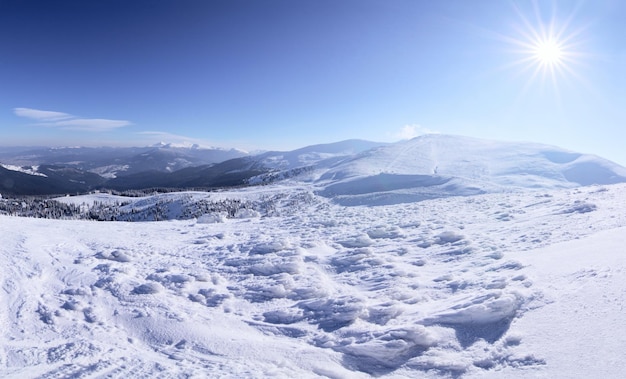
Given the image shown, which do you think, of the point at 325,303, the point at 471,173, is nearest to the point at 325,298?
the point at 325,303

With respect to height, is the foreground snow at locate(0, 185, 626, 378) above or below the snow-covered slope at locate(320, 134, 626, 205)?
below

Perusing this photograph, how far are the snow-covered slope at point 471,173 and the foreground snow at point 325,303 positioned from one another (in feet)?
135

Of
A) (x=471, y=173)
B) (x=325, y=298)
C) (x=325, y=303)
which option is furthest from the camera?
(x=471, y=173)

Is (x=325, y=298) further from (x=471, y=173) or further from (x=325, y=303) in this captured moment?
(x=471, y=173)

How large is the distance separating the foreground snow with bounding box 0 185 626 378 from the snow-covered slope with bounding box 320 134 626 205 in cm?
4102

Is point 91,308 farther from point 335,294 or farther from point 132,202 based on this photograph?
point 132,202

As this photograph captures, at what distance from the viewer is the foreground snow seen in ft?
24.4

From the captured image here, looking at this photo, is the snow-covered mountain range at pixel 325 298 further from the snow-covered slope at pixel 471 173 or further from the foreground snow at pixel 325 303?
the snow-covered slope at pixel 471 173

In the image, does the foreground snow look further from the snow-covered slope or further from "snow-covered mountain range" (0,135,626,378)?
the snow-covered slope

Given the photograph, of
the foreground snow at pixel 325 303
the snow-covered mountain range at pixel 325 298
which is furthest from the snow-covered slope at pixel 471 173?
the foreground snow at pixel 325 303

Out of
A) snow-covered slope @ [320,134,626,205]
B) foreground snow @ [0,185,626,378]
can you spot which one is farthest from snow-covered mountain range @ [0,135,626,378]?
snow-covered slope @ [320,134,626,205]

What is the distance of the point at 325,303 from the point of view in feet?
35.9

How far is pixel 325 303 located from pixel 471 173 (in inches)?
3727

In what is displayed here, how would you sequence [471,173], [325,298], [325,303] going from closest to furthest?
[325,303]
[325,298]
[471,173]
